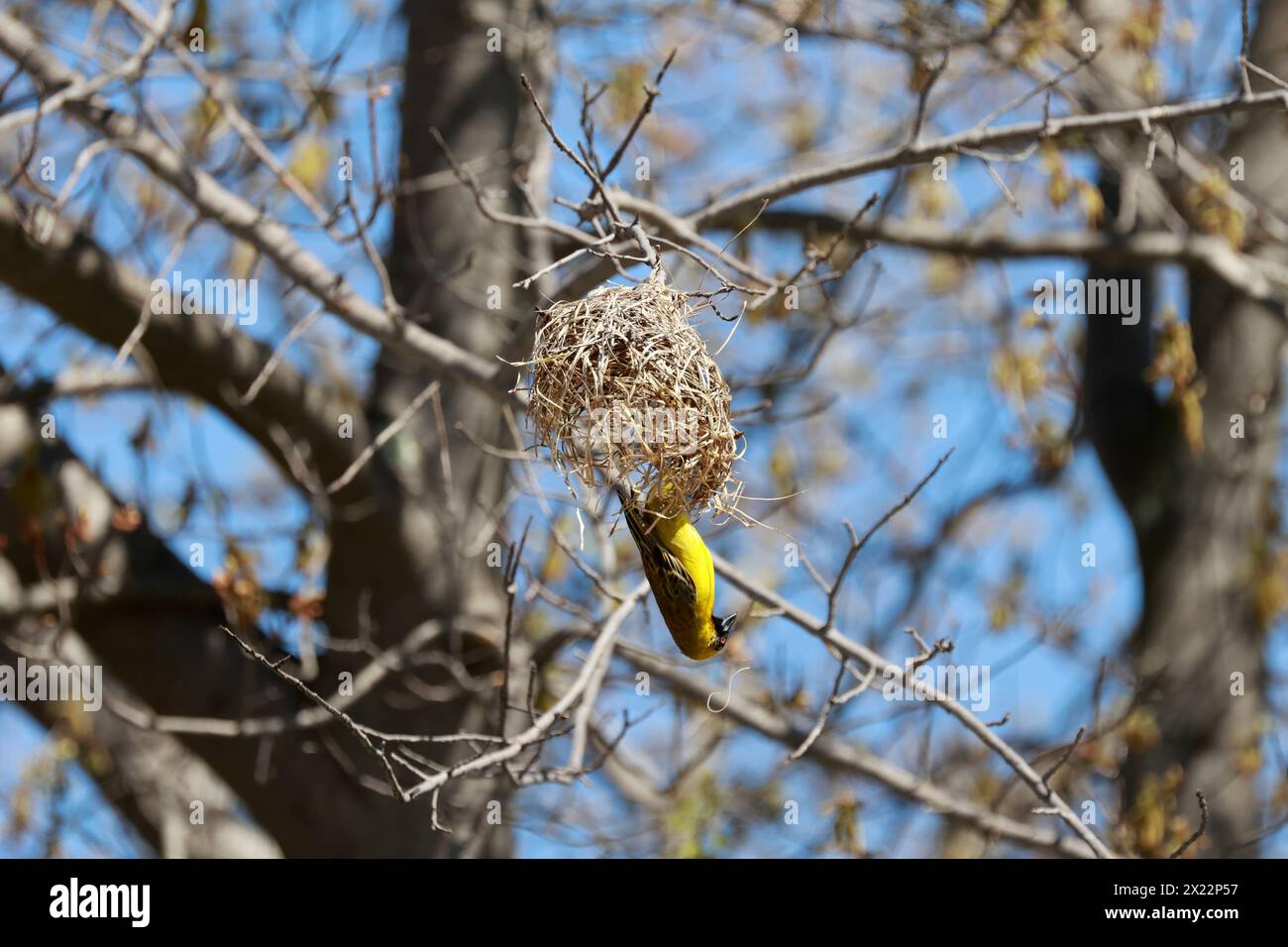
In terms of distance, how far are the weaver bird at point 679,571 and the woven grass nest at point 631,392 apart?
0.38 feet

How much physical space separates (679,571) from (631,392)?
0.61 m

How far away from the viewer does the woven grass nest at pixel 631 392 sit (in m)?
3.00

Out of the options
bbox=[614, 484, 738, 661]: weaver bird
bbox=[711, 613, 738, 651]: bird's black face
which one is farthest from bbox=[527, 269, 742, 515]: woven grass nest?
bbox=[711, 613, 738, 651]: bird's black face

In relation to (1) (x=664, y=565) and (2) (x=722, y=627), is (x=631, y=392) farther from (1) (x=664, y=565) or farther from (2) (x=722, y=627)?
(2) (x=722, y=627)

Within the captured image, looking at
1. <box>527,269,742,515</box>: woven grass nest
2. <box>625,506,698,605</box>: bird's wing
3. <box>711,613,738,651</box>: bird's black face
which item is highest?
<box>527,269,742,515</box>: woven grass nest

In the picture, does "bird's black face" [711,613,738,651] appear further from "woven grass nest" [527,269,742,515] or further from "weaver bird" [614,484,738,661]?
"woven grass nest" [527,269,742,515]

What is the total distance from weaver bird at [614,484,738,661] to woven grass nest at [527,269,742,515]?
0.12m

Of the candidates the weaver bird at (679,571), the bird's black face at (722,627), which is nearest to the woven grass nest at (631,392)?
the weaver bird at (679,571)

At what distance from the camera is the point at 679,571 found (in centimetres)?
342

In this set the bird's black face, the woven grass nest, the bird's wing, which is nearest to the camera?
the woven grass nest

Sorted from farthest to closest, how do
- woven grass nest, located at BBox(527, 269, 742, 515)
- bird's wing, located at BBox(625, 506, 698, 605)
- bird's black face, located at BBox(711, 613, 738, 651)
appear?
bird's black face, located at BBox(711, 613, 738, 651), bird's wing, located at BBox(625, 506, 698, 605), woven grass nest, located at BBox(527, 269, 742, 515)

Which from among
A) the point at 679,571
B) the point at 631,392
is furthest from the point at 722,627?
the point at 631,392

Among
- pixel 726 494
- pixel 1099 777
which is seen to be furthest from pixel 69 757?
pixel 1099 777

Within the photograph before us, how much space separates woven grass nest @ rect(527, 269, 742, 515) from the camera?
118 inches
